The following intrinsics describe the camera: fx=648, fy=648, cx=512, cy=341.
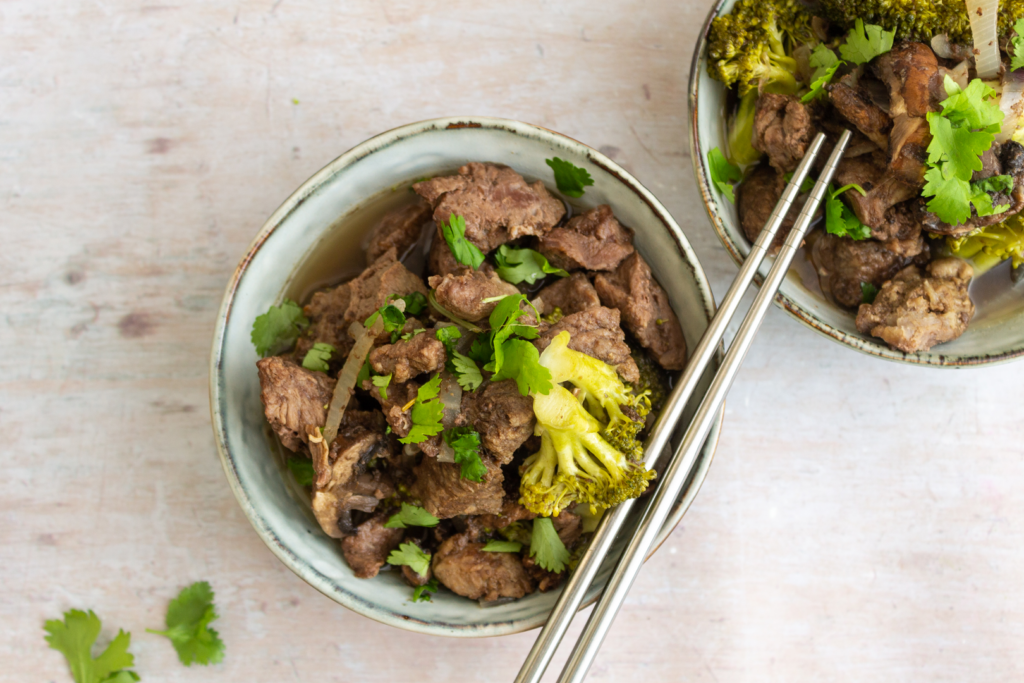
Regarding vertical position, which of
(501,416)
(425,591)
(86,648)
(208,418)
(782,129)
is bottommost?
(86,648)

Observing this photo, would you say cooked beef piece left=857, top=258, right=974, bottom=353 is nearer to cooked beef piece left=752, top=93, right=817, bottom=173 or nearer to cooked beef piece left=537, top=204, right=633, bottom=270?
cooked beef piece left=752, top=93, right=817, bottom=173

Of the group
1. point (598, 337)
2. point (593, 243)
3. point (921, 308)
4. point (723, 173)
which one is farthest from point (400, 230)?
point (921, 308)

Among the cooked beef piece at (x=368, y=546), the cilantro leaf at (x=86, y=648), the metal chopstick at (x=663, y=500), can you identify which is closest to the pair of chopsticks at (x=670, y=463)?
the metal chopstick at (x=663, y=500)

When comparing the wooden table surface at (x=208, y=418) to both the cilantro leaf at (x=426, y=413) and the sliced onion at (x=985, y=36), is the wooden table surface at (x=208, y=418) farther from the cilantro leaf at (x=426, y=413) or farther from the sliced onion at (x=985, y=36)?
the cilantro leaf at (x=426, y=413)

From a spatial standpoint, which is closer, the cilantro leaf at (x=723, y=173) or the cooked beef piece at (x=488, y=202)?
the cooked beef piece at (x=488, y=202)

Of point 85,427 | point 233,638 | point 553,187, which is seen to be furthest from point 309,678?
point 553,187

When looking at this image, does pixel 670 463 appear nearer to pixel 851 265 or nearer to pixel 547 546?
pixel 547 546

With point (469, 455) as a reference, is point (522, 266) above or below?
above
